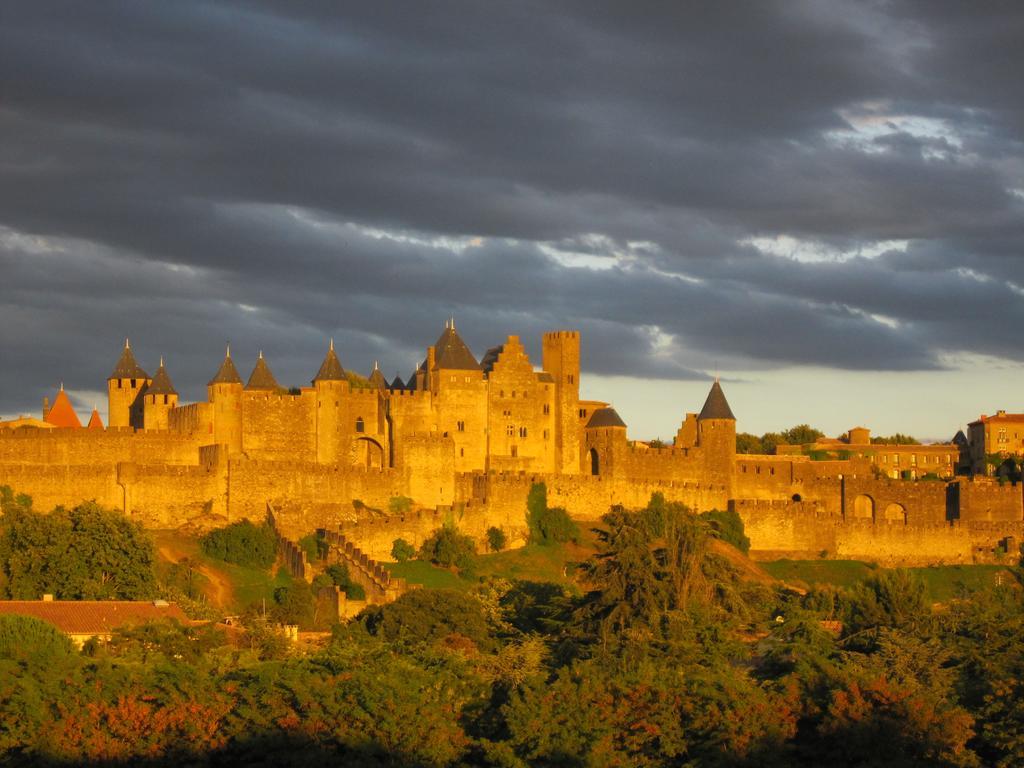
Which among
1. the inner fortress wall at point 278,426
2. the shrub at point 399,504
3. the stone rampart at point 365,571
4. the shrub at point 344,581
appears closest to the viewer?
the stone rampart at point 365,571

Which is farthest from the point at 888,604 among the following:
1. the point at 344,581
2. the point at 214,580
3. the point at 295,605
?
the point at 214,580

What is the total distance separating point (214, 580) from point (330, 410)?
43.5ft

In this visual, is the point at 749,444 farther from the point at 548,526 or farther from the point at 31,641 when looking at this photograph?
the point at 31,641

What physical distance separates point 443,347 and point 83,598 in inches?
989

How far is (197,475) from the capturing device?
7850cm

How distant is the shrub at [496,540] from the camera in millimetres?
81438

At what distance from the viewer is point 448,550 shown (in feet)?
253

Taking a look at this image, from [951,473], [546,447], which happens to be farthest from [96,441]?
[951,473]

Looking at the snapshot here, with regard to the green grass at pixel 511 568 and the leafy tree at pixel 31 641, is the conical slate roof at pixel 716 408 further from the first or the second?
the leafy tree at pixel 31 641

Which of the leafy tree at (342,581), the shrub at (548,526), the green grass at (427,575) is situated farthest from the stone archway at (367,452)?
the leafy tree at (342,581)

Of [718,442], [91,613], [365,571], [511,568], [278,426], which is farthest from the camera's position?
[718,442]

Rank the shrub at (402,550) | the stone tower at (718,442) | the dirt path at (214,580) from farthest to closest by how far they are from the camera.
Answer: the stone tower at (718,442) < the shrub at (402,550) < the dirt path at (214,580)

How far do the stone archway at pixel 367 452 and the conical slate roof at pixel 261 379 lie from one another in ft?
12.8

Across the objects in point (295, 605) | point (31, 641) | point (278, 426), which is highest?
point (278, 426)
